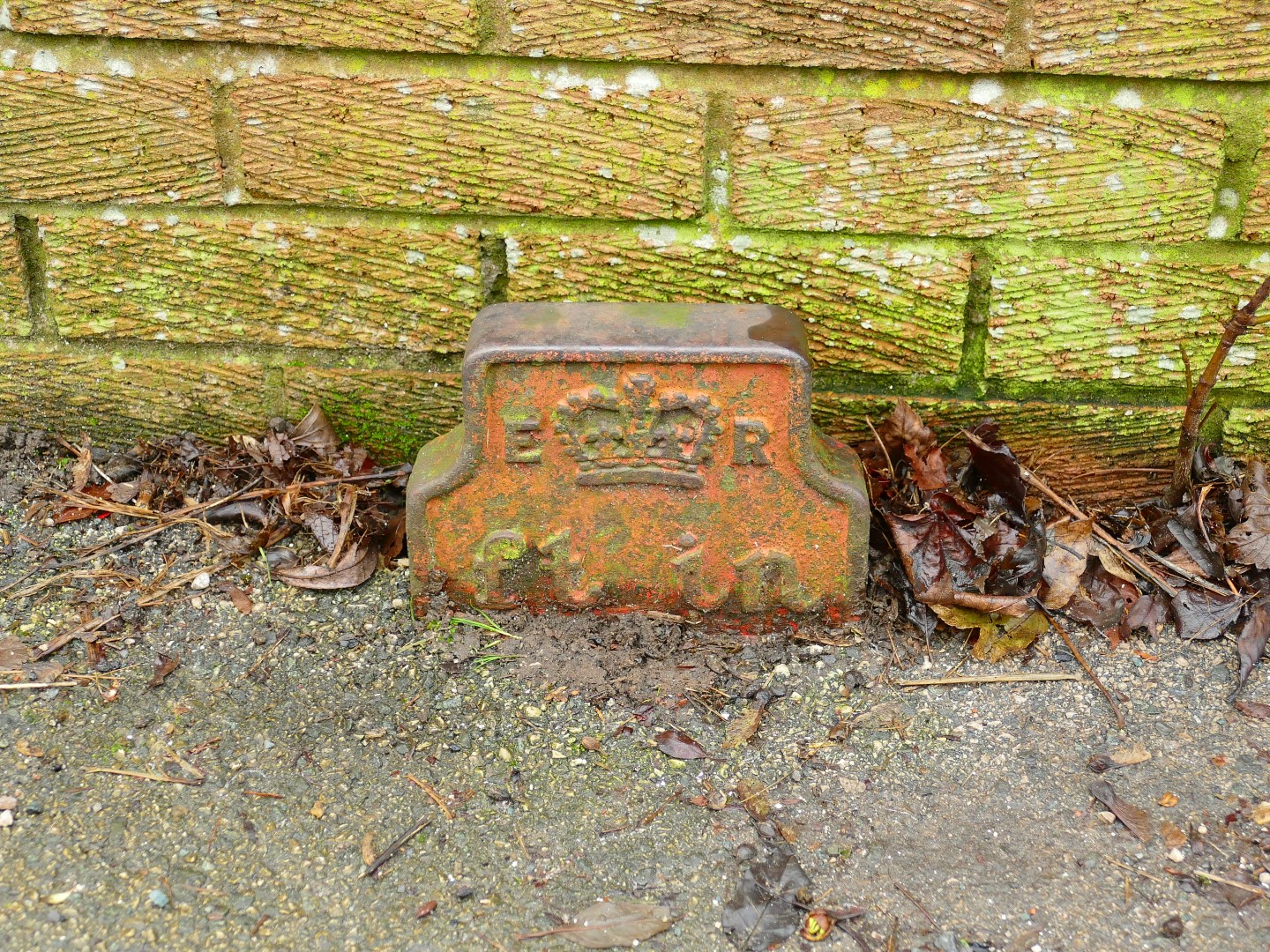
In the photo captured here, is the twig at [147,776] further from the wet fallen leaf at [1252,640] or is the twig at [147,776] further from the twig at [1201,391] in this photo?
the twig at [1201,391]

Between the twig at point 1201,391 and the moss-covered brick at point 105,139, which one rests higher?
the moss-covered brick at point 105,139

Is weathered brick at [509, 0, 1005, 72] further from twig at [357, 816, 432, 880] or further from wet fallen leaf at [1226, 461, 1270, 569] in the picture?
twig at [357, 816, 432, 880]

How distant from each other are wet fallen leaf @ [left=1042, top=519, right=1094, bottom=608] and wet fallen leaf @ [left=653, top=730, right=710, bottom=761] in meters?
0.89

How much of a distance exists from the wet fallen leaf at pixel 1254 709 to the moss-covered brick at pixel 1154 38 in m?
1.32

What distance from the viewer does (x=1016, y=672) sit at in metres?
2.37

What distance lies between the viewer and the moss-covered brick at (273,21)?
243cm

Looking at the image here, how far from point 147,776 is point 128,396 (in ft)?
4.00

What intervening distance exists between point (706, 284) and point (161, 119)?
1.32m

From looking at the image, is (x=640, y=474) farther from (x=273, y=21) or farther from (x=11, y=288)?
(x=11, y=288)

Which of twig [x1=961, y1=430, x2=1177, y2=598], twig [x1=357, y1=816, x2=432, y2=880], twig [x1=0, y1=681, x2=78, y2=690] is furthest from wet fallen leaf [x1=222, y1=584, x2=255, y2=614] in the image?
twig [x1=961, y1=430, x2=1177, y2=598]

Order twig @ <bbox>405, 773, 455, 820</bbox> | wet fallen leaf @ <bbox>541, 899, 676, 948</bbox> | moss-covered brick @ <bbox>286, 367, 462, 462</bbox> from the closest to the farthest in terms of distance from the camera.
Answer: wet fallen leaf @ <bbox>541, 899, 676, 948</bbox>, twig @ <bbox>405, 773, 455, 820</bbox>, moss-covered brick @ <bbox>286, 367, 462, 462</bbox>

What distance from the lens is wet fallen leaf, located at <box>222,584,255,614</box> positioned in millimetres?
2494

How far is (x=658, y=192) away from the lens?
2.57m

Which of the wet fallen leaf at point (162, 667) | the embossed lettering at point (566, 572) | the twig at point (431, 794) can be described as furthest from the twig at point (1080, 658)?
the wet fallen leaf at point (162, 667)
